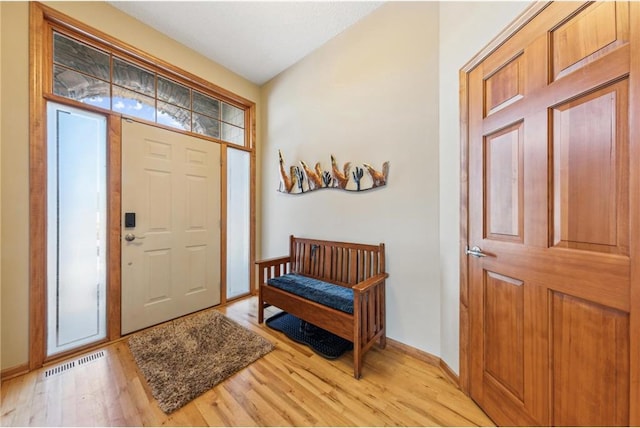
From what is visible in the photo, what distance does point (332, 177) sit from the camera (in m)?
2.35

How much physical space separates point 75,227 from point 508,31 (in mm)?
3241

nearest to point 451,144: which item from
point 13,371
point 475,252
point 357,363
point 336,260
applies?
point 475,252

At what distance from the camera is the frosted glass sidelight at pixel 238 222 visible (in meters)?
2.98

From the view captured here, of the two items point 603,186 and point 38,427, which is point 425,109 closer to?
point 603,186

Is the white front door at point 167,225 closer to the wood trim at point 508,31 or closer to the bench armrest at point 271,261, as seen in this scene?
the bench armrest at point 271,261

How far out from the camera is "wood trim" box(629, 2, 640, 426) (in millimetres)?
729

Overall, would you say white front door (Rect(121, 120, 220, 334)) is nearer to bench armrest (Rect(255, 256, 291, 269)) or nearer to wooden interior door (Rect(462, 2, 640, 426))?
bench armrest (Rect(255, 256, 291, 269))

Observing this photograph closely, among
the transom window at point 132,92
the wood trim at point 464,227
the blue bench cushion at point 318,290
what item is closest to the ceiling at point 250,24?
the transom window at point 132,92

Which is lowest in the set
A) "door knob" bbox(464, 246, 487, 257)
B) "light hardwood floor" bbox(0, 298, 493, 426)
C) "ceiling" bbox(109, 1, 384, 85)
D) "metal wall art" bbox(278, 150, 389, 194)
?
"light hardwood floor" bbox(0, 298, 493, 426)

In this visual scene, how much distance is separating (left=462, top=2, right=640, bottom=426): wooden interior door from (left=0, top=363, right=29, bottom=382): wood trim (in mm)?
2985

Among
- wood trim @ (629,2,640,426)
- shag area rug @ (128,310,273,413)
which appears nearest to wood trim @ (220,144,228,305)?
shag area rug @ (128,310,273,413)

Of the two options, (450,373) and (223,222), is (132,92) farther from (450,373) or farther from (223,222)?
(450,373)

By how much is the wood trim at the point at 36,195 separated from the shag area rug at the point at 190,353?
0.59m

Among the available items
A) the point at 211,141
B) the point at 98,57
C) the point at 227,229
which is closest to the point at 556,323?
the point at 227,229
